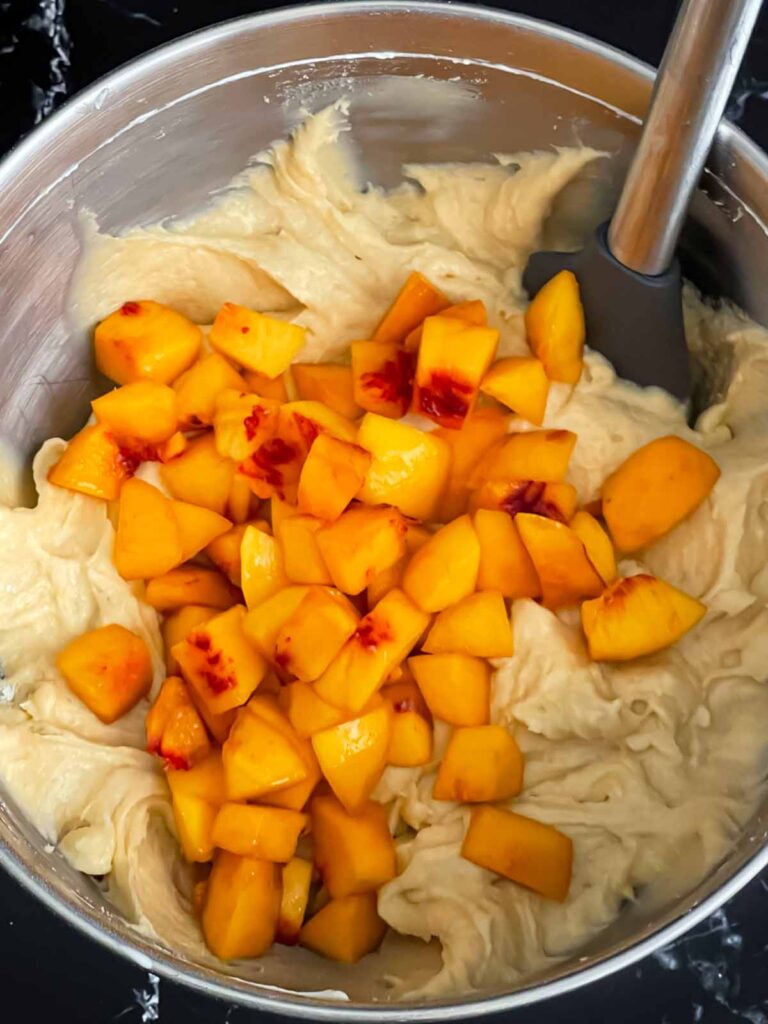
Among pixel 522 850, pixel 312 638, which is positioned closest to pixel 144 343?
pixel 312 638

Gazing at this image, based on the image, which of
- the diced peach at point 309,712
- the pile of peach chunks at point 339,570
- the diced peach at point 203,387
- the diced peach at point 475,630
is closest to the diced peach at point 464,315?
the pile of peach chunks at point 339,570

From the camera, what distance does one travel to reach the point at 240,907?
1036 millimetres

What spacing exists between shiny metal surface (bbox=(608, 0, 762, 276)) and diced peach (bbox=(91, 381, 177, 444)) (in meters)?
0.58

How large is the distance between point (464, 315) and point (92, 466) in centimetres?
49

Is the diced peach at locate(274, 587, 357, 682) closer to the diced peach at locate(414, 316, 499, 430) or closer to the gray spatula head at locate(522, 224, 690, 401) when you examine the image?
the diced peach at locate(414, 316, 499, 430)

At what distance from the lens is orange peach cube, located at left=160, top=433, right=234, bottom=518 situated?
124 cm

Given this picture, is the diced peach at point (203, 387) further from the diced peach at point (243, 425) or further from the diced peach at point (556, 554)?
the diced peach at point (556, 554)

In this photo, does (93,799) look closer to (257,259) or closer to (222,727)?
(222,727)

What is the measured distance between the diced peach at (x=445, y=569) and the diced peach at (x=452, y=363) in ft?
0.53

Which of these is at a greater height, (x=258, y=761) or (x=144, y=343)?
(x=144, y=343)

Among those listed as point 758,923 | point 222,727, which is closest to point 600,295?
point 222,727

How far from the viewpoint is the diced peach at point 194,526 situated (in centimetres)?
121

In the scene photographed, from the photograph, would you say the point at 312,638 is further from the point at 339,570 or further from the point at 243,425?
the point at 243,425

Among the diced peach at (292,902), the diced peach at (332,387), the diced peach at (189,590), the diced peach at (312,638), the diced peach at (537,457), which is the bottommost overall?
the diced peach at (292,902)
